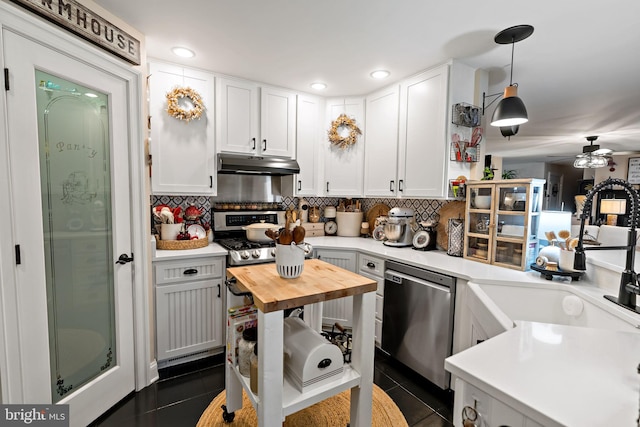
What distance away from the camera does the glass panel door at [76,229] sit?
151 cm

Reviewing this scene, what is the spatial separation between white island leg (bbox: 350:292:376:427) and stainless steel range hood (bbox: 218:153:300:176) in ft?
5.28

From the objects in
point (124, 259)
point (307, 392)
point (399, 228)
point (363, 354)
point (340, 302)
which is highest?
point (399, 228)

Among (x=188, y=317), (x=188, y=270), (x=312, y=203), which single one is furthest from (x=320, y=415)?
(x=312, y=203)

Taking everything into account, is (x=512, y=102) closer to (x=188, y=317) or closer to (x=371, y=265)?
(x=371, y=265)

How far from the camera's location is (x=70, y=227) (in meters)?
1.62

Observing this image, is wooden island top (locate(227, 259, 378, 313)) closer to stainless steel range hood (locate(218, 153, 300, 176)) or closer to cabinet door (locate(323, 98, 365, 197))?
stainless steel range hood (locate(218, 153, 300, 176))

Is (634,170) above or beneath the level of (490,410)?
above

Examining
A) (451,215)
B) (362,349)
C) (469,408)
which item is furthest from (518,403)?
(451,215)

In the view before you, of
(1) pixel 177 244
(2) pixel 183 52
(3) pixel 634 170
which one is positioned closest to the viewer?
(2) pixel 183 52

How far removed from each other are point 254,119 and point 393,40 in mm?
1382

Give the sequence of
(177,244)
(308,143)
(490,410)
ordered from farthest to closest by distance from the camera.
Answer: (308,143), (177,244), (490,410)

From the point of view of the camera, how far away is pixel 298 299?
1.23 meters

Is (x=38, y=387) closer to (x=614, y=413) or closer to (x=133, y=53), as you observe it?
(x=133, y=53)

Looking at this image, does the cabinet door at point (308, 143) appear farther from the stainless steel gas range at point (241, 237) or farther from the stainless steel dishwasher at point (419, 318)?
the stainless steel dishwasher at point (419, 318)
